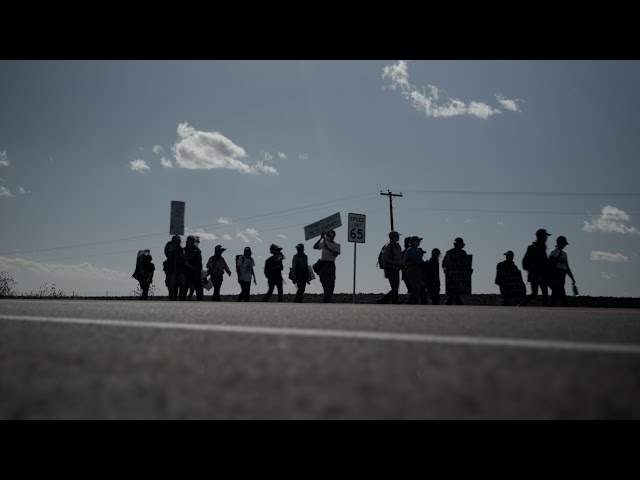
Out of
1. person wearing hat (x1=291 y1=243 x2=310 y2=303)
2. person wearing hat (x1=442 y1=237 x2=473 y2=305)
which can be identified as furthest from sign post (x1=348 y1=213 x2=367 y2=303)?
person wearing hat (x1=442 y1=237 x2=473 y2=305)

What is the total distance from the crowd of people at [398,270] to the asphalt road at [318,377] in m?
10.6

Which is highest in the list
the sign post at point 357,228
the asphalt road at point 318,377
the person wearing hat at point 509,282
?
the sign post at point 357,228

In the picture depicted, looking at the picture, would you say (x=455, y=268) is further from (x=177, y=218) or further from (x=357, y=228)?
(x=177, y=218)

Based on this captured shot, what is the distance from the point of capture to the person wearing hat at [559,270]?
496 inches

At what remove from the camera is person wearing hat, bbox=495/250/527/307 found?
558 inches

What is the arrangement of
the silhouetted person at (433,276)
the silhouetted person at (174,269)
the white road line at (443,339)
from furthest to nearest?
the silhouetted person at (174,269) → the silhouetted person at (433,276) → the white road line at (443,339)

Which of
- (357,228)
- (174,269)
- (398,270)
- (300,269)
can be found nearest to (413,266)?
(398,270)

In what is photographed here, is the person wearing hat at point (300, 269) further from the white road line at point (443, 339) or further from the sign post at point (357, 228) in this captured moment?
the white road line at point (443, 339)

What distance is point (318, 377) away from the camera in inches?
61.0

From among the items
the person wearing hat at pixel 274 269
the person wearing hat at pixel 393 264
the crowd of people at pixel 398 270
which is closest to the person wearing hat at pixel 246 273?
the crowd of people at pixel 398 270

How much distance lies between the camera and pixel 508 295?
560 inches

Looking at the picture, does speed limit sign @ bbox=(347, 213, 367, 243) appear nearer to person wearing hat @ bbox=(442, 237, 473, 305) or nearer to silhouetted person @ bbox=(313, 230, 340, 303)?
silhouetted person @ bbox=(313, 230, 340, 303)

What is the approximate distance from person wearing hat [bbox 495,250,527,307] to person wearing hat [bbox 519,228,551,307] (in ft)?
4.19
